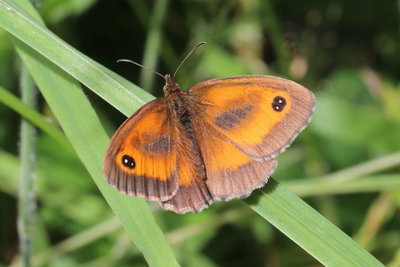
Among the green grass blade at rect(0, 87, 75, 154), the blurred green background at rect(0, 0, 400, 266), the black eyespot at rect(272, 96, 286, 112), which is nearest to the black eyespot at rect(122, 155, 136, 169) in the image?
the green grass blade at rect(0, 87, 75, 154)

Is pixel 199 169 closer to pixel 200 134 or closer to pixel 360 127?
pixel 200 134

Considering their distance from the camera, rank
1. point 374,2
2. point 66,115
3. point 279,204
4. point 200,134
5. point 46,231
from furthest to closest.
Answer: point 374,2 < point 46,231 < point 200,134 < point 66,115 < point 279,204

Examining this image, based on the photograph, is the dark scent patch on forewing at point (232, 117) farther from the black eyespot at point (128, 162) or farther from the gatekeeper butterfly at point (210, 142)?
the black eyespot at point (128, 162)

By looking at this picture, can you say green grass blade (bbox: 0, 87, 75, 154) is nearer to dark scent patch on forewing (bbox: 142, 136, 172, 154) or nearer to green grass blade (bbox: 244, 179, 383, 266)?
dark scent patch on forewing (bbox: 142, 136, 172, 154)

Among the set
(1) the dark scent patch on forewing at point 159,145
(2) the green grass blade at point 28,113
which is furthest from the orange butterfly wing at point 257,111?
(2) the green grass blade at point 28,113

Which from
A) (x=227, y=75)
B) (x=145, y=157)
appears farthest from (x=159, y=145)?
(x=227, y=75)

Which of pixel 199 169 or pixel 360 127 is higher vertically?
pixel 199 169

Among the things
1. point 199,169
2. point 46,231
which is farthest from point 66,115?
point 46,231

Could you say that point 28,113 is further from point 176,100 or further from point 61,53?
point 176,100
